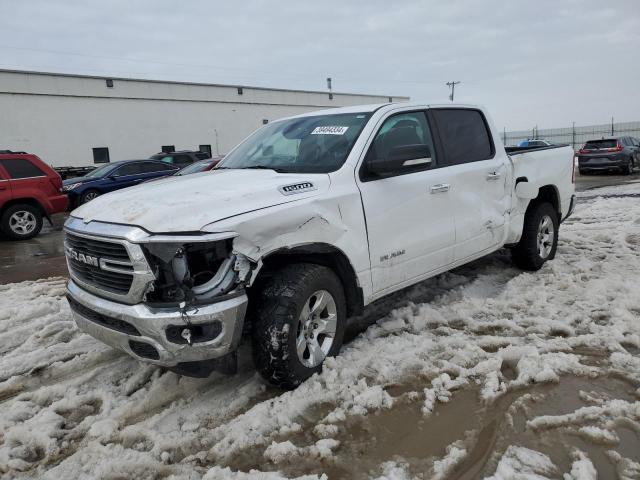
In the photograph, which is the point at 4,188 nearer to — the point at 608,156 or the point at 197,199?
the point at 197,199

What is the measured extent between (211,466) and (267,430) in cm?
38

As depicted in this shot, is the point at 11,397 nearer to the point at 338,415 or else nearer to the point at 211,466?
the point at 211,466

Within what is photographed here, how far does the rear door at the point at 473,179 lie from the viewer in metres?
4.36

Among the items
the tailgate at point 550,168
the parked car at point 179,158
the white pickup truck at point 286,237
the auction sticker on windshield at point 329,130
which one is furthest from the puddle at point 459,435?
the parked car at point 179,158

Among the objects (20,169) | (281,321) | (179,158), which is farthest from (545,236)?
(179,158)

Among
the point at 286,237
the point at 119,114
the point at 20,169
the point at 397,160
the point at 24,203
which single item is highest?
the point at 119,114

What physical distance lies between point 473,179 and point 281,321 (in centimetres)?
247

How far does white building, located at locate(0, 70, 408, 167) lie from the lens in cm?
2333

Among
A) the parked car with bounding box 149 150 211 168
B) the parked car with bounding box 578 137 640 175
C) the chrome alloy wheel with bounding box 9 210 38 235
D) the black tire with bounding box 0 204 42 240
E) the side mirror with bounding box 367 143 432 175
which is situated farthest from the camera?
the parked car with bounding box 578 137 640 175

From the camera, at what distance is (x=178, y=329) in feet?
8.80

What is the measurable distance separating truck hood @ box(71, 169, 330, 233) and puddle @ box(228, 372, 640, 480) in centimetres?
129

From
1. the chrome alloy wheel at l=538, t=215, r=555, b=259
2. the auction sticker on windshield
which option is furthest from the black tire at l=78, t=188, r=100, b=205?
the chrome alloy wheel at l=538, t=215, r=555, b=259

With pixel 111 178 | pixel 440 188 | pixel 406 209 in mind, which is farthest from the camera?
pixel 111 178

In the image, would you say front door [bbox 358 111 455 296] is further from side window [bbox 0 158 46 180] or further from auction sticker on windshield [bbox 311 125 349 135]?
side window [bbox 0 158 46 180]
